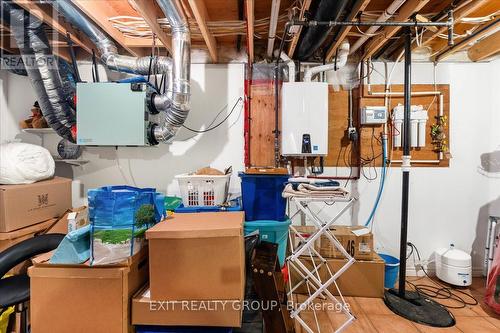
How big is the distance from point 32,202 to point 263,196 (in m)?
1.86

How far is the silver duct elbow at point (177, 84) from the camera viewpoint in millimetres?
1981

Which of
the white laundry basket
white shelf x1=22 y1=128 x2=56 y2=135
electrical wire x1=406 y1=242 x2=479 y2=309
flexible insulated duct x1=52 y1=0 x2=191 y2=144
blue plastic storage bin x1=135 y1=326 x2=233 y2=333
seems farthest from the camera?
white shelf x1=22 y1=128 x2=56 y2=135

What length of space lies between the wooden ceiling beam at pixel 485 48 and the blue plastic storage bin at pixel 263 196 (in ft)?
7.83

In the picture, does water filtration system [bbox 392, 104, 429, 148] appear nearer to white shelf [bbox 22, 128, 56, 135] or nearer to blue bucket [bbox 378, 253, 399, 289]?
blue bucket [bbox 378, 253, 399, 289]

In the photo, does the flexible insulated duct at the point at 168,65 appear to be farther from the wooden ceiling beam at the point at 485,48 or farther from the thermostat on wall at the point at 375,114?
the wooden ceiling beam at the point at 485,48

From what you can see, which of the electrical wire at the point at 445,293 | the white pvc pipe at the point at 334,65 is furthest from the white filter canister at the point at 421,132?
the electrical wire at the point at 445,293

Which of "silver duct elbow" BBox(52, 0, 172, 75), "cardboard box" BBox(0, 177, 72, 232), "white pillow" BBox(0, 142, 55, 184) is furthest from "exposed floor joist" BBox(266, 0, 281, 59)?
"cardboard box" BBox(0, 177, 72, 232)

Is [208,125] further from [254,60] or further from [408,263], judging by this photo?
[408,263]

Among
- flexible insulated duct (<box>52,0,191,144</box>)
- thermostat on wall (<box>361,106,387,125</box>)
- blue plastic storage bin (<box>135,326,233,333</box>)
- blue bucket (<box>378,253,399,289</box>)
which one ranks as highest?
flexible insulated duct (<box>52,0,191,144</box>)

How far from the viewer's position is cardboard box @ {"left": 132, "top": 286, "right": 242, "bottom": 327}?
4.45ft

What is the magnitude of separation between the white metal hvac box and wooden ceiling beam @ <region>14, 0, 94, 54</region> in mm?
1897

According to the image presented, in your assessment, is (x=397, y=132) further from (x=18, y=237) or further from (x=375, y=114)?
(x=18, y=237)

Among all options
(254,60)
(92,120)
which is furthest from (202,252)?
(254,60)

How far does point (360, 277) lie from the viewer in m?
2.29
